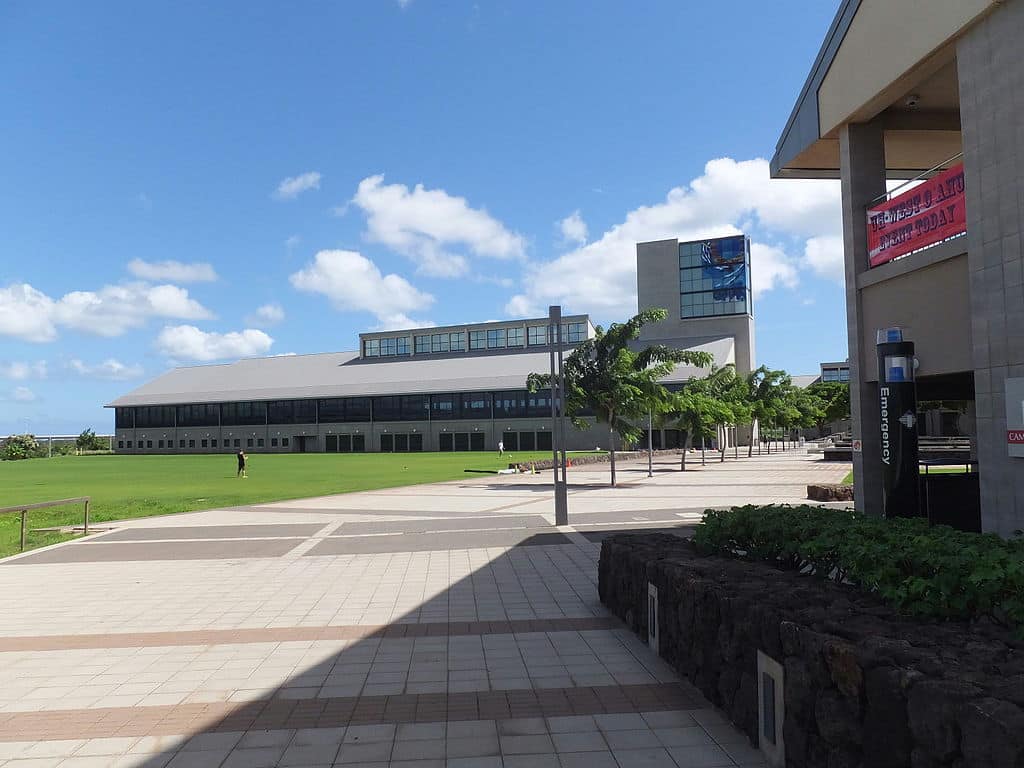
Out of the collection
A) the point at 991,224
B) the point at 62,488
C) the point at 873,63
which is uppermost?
the point at 873,63

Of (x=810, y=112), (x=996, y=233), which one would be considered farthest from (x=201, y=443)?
(x=996, y=233)

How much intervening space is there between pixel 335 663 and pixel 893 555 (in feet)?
16.0

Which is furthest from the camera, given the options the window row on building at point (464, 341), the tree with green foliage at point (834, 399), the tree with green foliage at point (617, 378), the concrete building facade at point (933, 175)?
the window row on building at point (464, 341)

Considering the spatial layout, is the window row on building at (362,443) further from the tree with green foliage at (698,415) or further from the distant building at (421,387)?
the tree with green foliage at (698,415)

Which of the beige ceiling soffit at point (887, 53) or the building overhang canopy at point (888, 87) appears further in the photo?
the building overhang canopy at point (888, 87)

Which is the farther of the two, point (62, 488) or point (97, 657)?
point (62, 488)

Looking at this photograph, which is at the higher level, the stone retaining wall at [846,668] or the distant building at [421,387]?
the distant building at [421,387]

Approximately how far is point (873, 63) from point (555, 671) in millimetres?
12237

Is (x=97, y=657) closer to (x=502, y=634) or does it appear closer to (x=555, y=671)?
(x=502, y=634)

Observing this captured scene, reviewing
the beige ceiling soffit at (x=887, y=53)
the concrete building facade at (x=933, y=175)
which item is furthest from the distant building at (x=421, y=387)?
the beige ceiling soffit at (x=887, y=53)

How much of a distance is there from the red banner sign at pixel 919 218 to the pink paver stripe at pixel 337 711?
30.9 feet

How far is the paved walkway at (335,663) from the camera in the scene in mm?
5246

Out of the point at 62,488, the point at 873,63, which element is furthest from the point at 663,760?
the point at 62,488

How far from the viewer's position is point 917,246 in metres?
13.0
